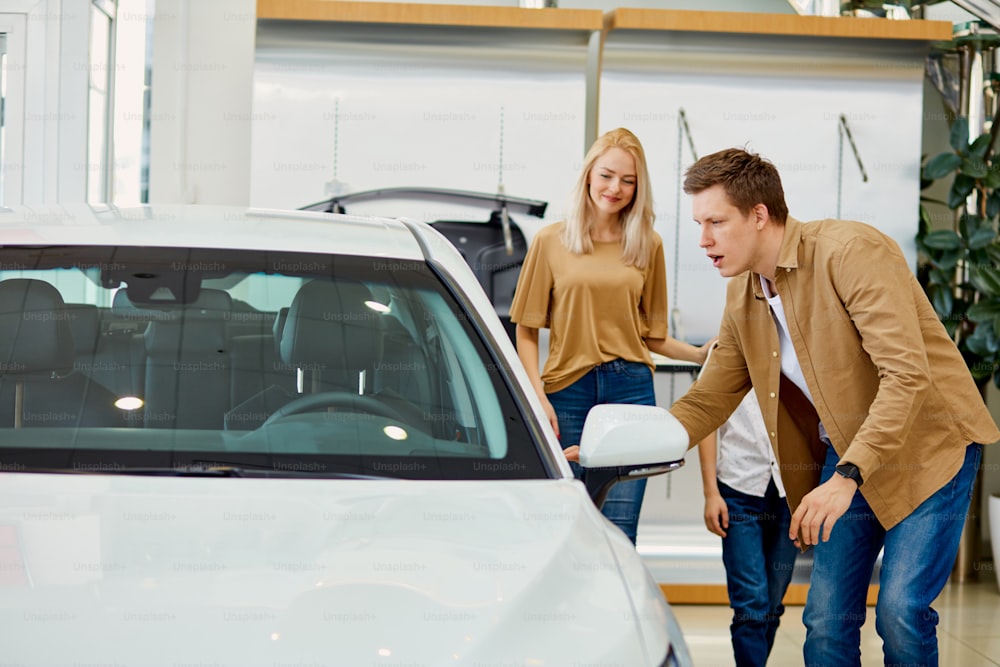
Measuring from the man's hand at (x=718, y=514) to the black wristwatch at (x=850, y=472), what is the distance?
962 millimetres

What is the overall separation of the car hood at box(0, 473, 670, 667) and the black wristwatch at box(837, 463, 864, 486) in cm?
60

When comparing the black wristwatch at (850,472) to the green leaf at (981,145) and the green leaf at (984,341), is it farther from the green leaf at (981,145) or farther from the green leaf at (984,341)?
the green leaf at (981,145)

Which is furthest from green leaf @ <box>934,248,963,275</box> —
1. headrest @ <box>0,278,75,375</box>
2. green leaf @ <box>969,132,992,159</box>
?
headrest @ <box>0,278,75,375</box>

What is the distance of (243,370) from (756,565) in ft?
5.21

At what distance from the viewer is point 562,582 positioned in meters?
1.37

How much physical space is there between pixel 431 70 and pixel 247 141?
1415mm

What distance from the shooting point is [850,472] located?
6.45 feet

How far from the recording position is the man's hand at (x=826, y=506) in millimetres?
A: 1934

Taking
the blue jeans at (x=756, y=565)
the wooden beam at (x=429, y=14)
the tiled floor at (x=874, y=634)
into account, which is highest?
the wooden beam at (x=429, y=14)

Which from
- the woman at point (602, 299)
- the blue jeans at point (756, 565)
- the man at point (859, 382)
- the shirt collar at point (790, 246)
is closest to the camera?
the man at point (859, 382)

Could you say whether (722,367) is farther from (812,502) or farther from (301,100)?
Result: (301,100)

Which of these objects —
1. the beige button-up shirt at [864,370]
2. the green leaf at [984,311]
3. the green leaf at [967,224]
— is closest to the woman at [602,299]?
the beige button-up shirt at [864,370]

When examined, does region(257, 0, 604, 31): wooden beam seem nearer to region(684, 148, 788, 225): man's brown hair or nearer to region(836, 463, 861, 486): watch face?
region(684, 148, 788, 225): man's brown hair

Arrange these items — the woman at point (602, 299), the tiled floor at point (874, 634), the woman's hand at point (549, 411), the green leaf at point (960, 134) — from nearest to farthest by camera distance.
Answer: the woman's hand at point (549, 411) < the woman at point (602, 299) < the tiled floor at point (874, 634) < the green leaf at point (960, 134)
